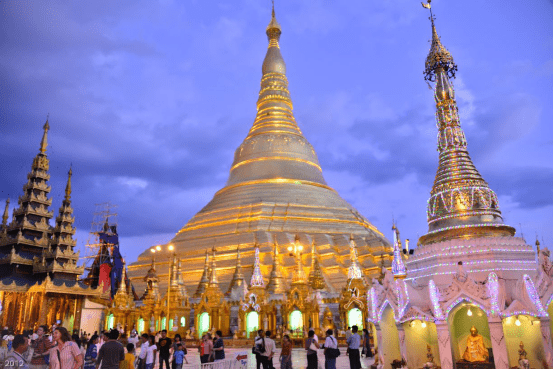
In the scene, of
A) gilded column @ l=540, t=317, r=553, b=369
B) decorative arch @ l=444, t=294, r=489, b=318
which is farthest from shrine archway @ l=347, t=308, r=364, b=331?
gilded column @ l=540, t=317, r=553, b=369

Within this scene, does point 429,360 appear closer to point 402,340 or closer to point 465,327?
point 402,340

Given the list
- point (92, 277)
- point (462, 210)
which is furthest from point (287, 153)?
point (462, 210)

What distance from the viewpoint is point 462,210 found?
14242 mm

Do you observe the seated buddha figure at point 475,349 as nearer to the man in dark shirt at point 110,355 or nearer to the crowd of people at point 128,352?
the crowd of people at point 128,352

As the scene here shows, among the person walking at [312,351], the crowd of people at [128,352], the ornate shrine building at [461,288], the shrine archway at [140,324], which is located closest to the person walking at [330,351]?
the crowd of people at [128,352]

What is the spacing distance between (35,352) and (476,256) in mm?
11050

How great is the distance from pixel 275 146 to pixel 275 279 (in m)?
15.5

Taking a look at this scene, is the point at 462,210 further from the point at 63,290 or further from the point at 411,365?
the point at 63,290

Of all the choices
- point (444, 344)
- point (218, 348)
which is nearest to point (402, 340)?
point (444, 344)

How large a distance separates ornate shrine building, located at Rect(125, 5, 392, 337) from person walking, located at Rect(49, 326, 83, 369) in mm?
15864

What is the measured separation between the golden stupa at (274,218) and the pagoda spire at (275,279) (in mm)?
857

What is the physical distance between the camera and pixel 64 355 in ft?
19.2

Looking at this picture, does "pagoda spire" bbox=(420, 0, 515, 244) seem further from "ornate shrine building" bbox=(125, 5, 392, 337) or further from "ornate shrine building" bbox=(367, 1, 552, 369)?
"ornate shrine building" bbox=(125, 5, 392, 337)

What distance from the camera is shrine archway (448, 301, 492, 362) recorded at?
11633 mm
